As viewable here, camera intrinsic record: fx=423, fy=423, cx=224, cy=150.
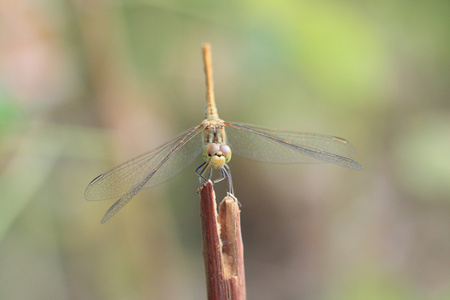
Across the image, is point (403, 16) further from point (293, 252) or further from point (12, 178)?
point (12, 178)

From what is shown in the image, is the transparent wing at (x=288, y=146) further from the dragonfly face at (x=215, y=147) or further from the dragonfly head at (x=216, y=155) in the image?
the dragonfly head at (x=216, y=155)

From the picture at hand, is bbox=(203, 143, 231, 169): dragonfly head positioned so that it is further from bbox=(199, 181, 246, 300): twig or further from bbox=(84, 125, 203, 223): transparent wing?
bbox=(199, 181, 246, 300): twig

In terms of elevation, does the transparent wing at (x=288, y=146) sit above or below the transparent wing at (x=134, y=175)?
above

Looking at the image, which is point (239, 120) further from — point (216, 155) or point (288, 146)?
point (216, 155)

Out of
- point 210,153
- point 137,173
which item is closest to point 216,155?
point 210,153

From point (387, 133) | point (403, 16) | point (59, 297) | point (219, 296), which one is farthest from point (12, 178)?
point (403, 16)

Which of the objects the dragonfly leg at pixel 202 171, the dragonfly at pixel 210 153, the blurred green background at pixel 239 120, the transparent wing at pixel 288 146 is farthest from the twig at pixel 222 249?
the blurred green background at pixel 239 120

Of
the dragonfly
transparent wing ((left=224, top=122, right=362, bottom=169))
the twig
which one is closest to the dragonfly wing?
the dragonfly
